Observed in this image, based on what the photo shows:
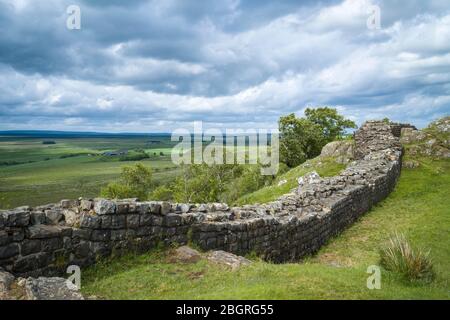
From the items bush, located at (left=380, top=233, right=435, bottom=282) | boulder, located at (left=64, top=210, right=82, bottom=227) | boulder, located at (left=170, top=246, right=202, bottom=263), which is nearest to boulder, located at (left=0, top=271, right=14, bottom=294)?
boulder, located at (left=64, top=210, right=82, bottom=227)

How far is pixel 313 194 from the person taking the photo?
62.5 feet

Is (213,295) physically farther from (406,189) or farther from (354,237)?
(406,189)

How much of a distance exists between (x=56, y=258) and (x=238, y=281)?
394 centimetres

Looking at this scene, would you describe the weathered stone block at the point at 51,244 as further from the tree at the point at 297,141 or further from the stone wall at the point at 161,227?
the tree at the point at 297,141

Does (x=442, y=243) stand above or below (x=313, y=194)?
below

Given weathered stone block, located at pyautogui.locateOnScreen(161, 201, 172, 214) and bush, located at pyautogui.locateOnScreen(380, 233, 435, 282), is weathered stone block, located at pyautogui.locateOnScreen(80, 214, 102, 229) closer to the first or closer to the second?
weathered stone block, located at pyautogui.locateOnScreen(161, 201, 172, 214)

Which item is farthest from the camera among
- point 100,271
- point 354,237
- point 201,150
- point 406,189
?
point 201,150

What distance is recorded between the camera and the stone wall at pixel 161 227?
317 inches

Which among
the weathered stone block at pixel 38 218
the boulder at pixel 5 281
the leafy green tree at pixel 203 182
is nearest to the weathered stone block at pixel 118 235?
the weathered stone block at pixel 38 218

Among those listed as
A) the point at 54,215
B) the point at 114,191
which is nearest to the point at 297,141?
the point at 114,191

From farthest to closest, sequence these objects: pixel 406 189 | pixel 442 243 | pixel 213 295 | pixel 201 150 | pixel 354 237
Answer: pixel 201 150
pixel 406 189
pixel 354 237
pixel 442 243
pixel 213 295

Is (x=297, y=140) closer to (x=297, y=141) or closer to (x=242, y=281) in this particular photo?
(x=297, y=141)

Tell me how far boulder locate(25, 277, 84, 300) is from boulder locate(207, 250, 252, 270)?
12.2 ft
